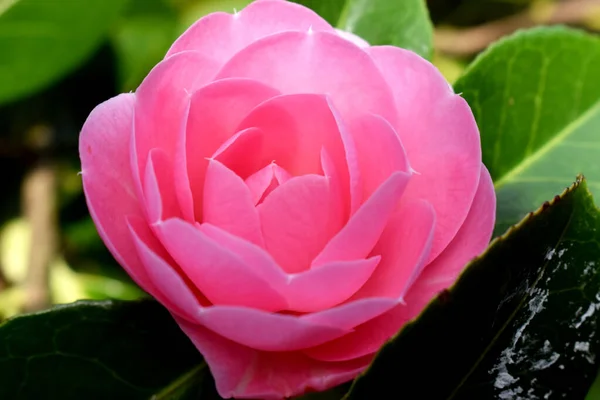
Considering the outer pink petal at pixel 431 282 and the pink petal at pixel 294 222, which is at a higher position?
the pink petal at pixel 294 222

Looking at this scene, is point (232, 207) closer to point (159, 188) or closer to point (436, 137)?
point (159, 188)

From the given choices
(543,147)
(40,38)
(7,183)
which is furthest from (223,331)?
(7,183)

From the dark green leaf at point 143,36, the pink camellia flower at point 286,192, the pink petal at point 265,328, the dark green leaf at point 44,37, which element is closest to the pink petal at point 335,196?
the pink camellia flower at point 286,192

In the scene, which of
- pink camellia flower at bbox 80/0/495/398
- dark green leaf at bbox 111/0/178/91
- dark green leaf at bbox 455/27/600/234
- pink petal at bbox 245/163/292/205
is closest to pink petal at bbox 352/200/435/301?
pink camellia flower at bbox 80/0/495/398

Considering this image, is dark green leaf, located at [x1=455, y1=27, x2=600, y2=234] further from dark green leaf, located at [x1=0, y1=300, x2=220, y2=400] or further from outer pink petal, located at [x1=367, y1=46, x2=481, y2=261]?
dark green leaf, located at [x1=0, y1=300, x2=220, y2=400]

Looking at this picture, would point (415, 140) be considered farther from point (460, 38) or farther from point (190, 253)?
point (460, 38)

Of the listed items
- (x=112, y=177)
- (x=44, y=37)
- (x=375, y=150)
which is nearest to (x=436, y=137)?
(x=375, y=150)

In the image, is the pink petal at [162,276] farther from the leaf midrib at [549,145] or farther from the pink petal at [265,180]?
the leaf midrib at [549,145]
